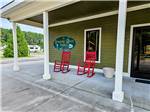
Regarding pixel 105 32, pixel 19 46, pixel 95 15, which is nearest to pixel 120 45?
pixel 105 32

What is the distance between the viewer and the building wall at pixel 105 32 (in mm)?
3852

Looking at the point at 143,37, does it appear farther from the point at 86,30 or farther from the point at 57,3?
the point at 57,3

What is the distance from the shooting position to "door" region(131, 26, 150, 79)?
12.1ft

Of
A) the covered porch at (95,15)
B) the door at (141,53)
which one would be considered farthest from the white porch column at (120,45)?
the door at (141,53)

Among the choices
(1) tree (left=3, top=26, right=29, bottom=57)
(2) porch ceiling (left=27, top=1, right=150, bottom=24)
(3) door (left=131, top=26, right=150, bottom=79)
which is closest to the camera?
(2) porch ceiling (left=27, top=1, right=150, bottom=24)

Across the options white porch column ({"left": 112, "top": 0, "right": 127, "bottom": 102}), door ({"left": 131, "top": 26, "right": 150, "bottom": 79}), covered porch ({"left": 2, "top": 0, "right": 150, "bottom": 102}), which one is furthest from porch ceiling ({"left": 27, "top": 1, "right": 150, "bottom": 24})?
white porch column ({"left": 112, "top": 0, "right": 127, "bottom": 102})

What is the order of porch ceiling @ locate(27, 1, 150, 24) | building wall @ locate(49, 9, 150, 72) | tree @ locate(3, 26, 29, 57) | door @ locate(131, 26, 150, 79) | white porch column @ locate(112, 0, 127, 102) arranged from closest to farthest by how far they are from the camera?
white porch column @ locate(112, 0, 127, 102) → porch ceiling @ locate(27, 1, 150, 24) → door @ locate(131, 26, 150, 79) → building wall @ locate(49, 9, 150, 72) → tree @ locate(3, 26, 29, 57)

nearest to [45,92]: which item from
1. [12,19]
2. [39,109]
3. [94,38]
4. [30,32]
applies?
[39,109]

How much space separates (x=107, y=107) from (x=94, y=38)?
333cm

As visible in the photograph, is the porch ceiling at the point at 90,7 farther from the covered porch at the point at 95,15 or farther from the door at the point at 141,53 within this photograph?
the door at the point at 141,53

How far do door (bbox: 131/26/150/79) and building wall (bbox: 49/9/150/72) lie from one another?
237 mm

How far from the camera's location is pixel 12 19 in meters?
5.09

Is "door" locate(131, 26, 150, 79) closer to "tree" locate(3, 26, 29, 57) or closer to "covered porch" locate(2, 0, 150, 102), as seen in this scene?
"covered porch" locate(2, 0, 150, 102)

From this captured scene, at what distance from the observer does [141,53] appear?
3822 mm
